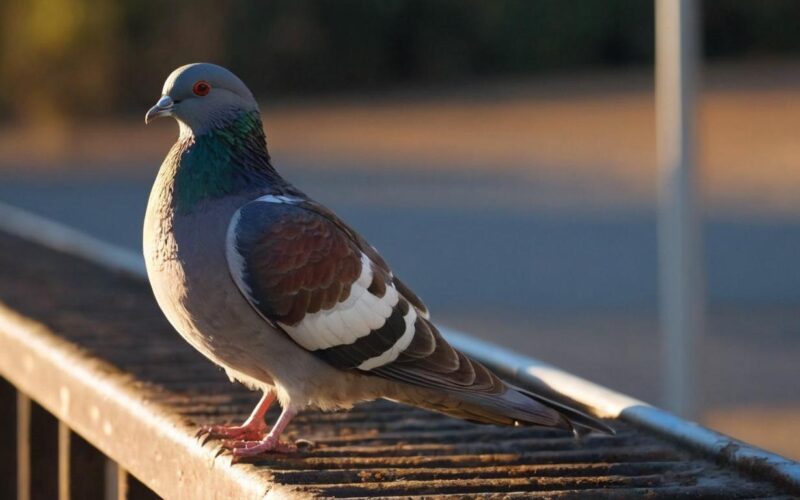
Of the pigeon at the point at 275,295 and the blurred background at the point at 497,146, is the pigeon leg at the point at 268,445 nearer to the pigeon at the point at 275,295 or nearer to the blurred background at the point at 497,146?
the pigeon at the point at 275,295

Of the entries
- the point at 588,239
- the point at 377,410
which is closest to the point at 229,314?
the point at 377,410

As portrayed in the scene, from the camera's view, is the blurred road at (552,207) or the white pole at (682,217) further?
the blurred road at (552,207)

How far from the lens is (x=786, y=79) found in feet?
98.2

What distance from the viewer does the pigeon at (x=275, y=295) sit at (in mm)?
3654

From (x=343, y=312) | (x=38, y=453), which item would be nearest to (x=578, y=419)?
(x=343, y=312)

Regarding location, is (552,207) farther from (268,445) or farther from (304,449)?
(268,445)

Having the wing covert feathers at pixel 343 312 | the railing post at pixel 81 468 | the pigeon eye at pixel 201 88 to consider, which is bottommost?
the railing post at pixel 81 468

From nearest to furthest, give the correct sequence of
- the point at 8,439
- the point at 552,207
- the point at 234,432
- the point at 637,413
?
the point at 234,432
the point at 637,413
the point at 8,439
the point at 552,207

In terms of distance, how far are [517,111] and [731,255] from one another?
46.7ft

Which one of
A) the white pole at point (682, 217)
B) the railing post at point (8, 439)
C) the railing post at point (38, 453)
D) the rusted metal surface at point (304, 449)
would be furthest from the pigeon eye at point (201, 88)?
the white pole at point (682, 217)

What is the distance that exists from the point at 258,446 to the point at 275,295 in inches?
16.7

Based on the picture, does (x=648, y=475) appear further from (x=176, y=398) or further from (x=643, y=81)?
(x=643, y=81)

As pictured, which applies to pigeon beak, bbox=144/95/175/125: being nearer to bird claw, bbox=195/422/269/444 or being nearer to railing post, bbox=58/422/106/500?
bird claw, bbox=195/422/269/444

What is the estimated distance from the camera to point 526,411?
3.66m
